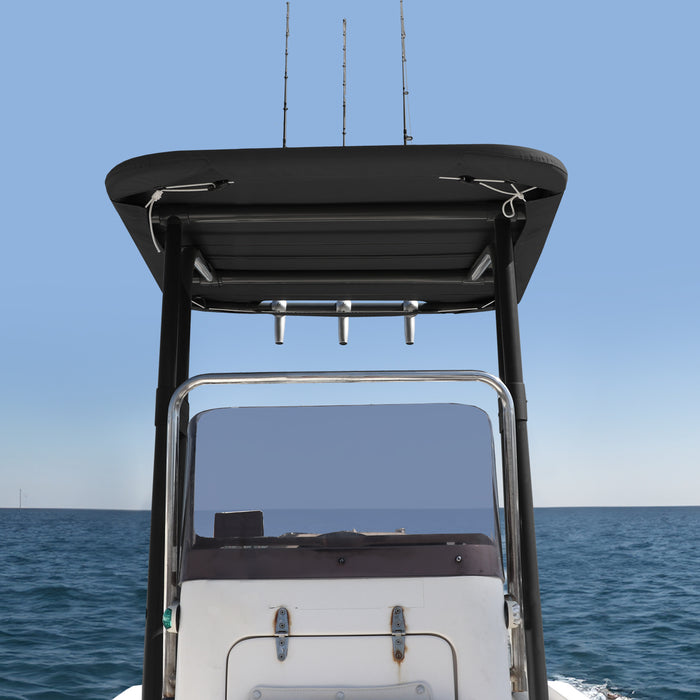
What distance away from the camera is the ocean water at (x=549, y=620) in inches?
552

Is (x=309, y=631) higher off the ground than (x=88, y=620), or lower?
higher

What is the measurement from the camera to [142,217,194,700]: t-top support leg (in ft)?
8.23

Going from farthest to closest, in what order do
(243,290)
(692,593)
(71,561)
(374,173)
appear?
(71,561) → (692,593) → (243,290) → (374,173)

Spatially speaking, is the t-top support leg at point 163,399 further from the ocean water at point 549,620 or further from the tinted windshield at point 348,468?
the ocean water at point 549,620

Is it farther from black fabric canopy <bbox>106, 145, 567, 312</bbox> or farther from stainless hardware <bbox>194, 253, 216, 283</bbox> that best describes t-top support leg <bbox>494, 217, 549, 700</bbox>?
stainless hardware <bbox>194, 253, 216, 283</bbox>

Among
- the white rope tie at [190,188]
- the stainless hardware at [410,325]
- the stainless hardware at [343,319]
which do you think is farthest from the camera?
the stainless hardware at [410,325]

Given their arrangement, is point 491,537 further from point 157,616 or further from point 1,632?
point 1,632

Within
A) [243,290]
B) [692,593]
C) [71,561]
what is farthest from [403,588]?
[71,561]

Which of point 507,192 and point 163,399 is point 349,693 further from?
point 507,192

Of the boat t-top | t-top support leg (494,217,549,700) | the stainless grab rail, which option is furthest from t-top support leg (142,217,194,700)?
t-top support leg (494,217,549,700)

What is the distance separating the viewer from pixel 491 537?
2.21 m

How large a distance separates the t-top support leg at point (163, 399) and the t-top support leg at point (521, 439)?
A: 119cm

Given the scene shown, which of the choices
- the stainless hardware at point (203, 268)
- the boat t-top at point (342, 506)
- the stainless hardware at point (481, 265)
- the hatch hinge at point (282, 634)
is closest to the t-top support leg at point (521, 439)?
the boat t-top at point (342, 506)

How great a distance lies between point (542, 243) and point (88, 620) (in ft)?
65.1
